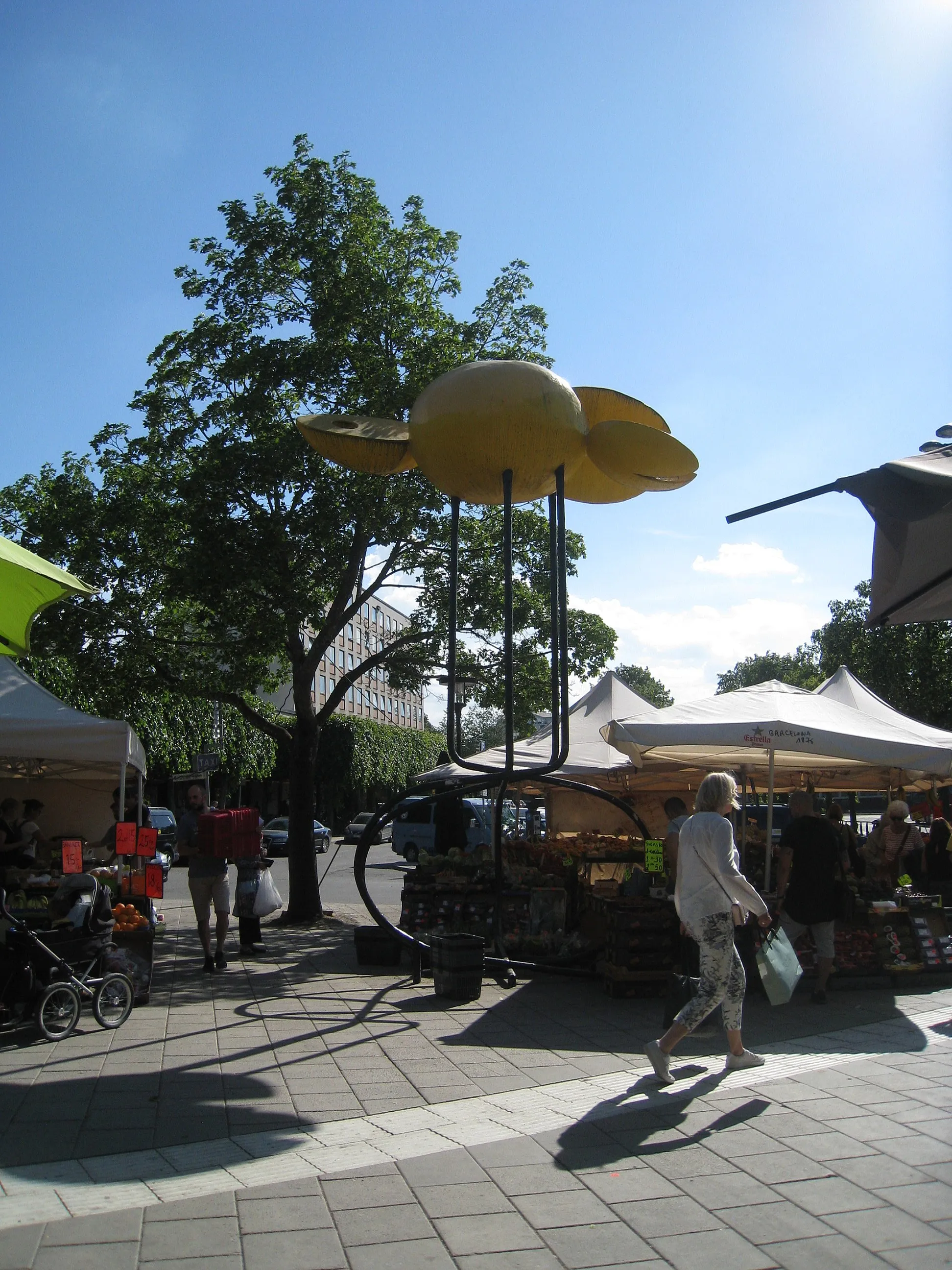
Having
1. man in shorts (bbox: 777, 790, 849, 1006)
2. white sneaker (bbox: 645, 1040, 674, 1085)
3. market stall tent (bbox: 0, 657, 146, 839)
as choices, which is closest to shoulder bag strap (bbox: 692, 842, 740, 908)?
white sneaker (bbox: 645, 1040, 674, 1085)

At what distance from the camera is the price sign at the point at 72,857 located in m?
8.34

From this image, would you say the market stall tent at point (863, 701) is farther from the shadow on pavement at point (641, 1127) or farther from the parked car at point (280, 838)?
the parked car at point (280, 838)

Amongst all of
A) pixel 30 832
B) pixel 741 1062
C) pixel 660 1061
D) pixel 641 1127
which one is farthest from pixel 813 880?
pixel 30 832

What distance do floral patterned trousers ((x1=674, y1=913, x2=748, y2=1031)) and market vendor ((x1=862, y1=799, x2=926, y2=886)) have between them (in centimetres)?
688

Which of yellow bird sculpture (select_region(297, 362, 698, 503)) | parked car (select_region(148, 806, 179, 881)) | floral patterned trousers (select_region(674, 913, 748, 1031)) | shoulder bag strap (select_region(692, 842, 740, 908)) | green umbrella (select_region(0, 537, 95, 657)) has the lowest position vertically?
parked car (select_region(148, 806, 179, 881))

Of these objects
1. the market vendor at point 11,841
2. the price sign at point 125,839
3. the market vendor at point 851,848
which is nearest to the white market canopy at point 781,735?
the market vendor at point 851,848

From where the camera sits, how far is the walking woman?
5625 mm

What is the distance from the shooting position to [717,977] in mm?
5652

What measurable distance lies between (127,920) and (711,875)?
5143mm

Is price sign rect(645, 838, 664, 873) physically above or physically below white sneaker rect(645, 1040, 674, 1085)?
above

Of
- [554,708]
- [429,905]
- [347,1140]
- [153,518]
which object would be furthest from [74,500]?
[347,1140]

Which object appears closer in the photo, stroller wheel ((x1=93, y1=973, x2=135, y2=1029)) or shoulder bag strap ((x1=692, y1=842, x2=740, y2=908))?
shoulder bag strap ((x1=692, y1=842, x2=740, y2=908))

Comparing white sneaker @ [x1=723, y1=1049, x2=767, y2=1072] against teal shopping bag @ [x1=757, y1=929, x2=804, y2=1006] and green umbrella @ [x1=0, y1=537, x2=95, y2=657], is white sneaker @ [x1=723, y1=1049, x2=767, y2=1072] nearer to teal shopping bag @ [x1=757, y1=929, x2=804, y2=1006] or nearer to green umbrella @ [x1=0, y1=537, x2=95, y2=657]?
teal shopping bag @ [x1=757, y1=929, x2=804, y2=1006]

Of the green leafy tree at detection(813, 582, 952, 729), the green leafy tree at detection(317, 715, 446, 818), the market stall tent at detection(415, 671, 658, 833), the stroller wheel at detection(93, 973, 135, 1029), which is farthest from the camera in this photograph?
the green leafy tree at detection(317, 715, 446, 818)
